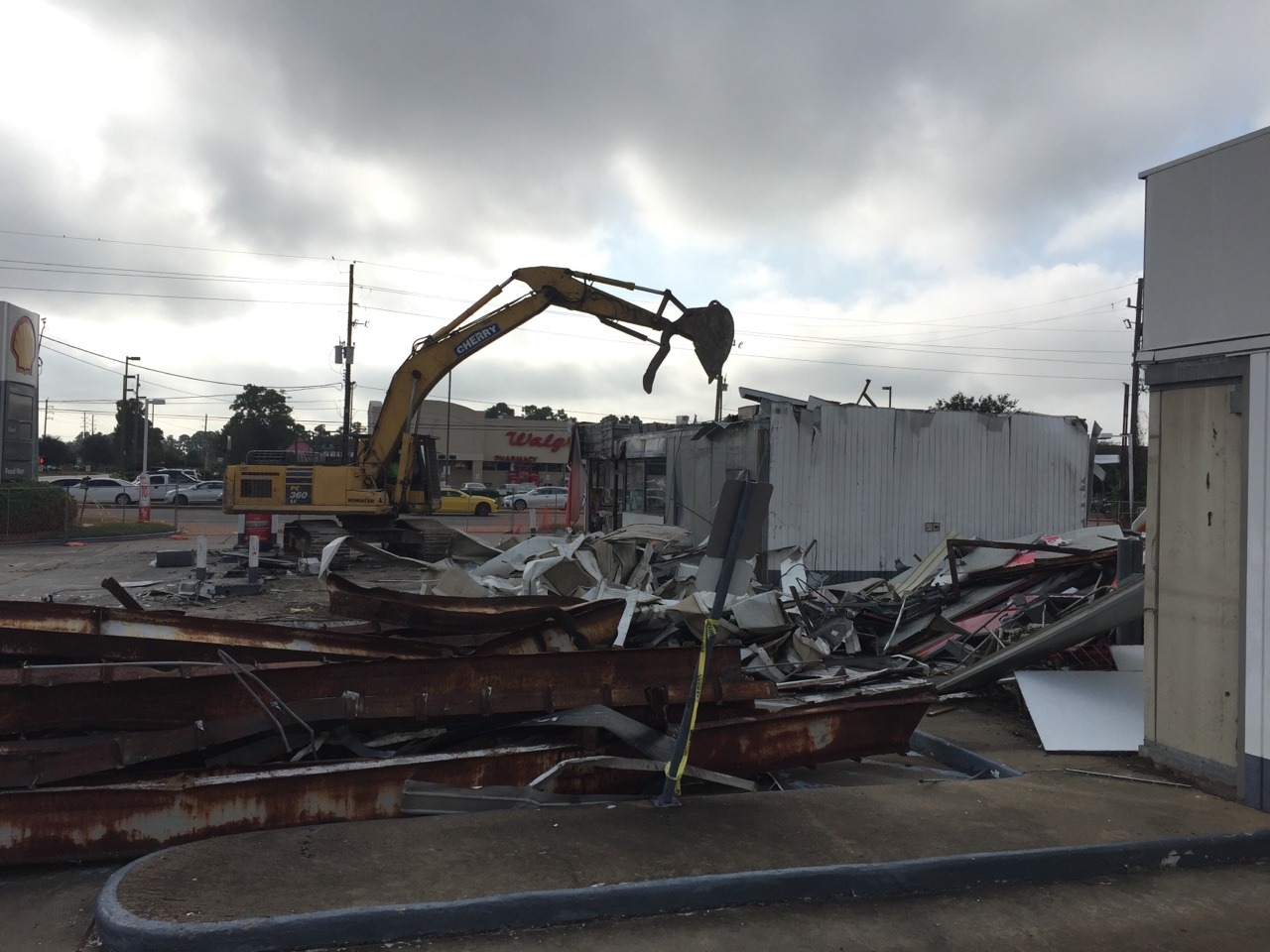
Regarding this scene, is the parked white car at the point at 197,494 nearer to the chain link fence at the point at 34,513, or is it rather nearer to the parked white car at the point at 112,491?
the parked white car at the point at 112,491

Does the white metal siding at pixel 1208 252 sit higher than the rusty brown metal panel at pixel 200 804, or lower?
higher

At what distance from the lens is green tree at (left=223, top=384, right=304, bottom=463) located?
81.6 m

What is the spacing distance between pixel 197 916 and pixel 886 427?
14244mm

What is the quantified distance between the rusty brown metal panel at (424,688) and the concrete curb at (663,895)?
3.60 feet

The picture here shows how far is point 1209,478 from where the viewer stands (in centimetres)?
595

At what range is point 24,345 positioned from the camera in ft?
101

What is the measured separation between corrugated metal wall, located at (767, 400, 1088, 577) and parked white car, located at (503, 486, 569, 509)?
3553 cm

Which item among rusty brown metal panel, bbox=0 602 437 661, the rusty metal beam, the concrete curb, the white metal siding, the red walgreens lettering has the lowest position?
the concrete curb

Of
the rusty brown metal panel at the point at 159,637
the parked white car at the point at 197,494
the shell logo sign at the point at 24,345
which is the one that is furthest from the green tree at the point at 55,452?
the rusty brown metal panel at the point at 159,637

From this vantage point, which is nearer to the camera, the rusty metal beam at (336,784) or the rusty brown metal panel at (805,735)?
the rusty metal beam at (336,784)

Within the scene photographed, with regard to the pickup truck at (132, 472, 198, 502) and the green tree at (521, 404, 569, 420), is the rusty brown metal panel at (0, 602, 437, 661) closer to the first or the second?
the pickup truck at (132, 472, 198, 502)

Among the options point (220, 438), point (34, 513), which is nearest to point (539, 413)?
point (220, 438)

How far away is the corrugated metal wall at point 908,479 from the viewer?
50.7ft

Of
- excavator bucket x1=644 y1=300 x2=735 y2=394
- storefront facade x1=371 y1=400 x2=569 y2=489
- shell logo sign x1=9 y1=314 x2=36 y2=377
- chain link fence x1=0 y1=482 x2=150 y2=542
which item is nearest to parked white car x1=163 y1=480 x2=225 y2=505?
shell logo sign x1=9 y1=314 x2=36 y2=377
